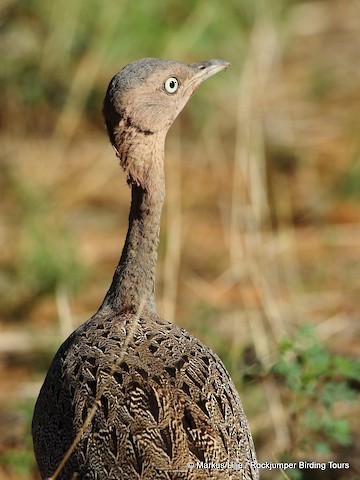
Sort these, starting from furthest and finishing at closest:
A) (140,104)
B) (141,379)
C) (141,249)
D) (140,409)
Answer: (141,249) → (140,104) → (141,379) → (140,409)

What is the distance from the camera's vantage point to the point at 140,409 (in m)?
3.73

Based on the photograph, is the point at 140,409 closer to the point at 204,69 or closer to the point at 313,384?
the point at 313,384

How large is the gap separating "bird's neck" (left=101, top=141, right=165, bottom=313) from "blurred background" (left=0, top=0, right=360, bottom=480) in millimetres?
835

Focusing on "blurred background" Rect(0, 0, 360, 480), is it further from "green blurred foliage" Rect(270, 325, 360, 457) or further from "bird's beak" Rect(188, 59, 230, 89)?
"bird's beak" Rect(188, 59, 230, 89)

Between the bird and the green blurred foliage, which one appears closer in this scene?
the bird

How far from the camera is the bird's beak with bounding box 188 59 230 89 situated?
457 centimetres

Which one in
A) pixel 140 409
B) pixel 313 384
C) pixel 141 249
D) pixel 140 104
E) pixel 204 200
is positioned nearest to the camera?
pixel 140 409

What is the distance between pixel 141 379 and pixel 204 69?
1484 mm

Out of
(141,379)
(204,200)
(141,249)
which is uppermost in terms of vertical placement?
(204,200)

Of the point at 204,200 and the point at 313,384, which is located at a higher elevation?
the point at 204,200

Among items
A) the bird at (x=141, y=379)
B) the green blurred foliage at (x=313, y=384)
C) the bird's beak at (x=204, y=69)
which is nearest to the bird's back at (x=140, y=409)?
the bird at (x=141, y=379)

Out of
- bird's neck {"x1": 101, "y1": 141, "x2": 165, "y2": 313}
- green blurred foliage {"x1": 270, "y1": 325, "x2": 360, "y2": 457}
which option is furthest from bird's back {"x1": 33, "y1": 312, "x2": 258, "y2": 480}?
green blurred foliage {"x1": 270, "y1": 325, "x2": 360, "y2": 457}

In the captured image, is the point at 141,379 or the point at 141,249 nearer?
the point at 141,379

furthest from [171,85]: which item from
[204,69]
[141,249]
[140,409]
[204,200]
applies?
[204,200]
